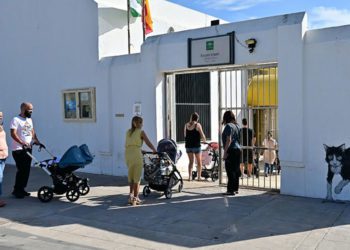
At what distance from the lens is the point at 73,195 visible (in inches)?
319

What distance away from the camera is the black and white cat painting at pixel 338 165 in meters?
7.48

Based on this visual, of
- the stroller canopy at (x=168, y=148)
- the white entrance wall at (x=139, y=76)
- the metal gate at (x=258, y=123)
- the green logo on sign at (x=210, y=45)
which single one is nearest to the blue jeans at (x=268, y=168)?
the metal gate at (x=258, y=123)

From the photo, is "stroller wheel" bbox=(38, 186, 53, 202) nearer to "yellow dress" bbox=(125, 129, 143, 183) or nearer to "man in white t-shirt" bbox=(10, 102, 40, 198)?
"man in white t-shirt" bbox=(10, 102, 40, 198)

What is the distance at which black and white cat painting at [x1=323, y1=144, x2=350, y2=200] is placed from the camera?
748 cm

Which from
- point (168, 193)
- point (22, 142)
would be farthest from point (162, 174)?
point (22, 142)

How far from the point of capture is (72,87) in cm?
1182

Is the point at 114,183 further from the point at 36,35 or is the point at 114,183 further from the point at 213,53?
the point at 36,35

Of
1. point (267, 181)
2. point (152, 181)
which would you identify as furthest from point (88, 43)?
point (267, 181)

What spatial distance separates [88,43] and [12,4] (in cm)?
388

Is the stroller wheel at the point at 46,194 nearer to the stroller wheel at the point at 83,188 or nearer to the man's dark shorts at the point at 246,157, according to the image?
the stroller wheel at the point at 83,188

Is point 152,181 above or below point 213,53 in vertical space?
below

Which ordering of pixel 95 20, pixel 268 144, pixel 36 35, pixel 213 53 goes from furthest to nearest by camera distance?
pixel 36 35, pixel 95 20, pixel 268 144, pixel 213 53

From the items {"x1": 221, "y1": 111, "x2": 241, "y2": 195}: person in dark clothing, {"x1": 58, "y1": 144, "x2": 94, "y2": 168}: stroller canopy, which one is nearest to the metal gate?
{"x1": 221, "y1": 111, "x2": 241, "y2": 195}: person in dark clothing

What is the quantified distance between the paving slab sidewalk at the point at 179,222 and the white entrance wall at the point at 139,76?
3.66ft
